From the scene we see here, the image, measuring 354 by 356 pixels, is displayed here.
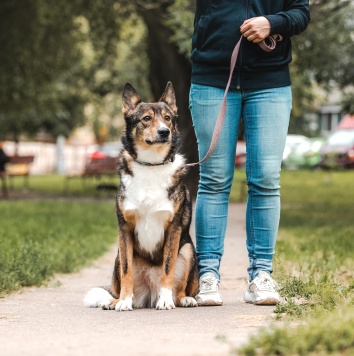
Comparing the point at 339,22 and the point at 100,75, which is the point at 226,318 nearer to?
the point at 339,22

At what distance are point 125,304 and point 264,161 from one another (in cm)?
140

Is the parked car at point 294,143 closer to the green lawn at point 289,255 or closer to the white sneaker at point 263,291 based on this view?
the green lawn at point 289,255

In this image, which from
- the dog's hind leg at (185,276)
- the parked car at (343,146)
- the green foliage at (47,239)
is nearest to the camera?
the dog's hind leg at (185,276)

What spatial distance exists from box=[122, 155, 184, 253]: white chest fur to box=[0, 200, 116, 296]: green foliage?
193 cm

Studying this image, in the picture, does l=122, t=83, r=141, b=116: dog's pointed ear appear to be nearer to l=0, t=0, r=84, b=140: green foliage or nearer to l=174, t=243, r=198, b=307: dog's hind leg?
l=174, t=243, r=198, b=307: dog's hind leg

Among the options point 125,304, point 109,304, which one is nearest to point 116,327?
point 125,304

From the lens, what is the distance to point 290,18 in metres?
5.98

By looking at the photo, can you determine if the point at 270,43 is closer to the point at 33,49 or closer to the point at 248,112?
the point at 248,112

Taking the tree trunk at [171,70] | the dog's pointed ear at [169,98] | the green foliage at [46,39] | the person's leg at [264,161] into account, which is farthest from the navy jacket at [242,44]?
the green foliage at [46,39]

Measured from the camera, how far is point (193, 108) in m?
6.22

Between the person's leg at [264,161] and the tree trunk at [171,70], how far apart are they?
13.0 metres

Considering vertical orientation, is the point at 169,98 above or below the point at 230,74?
below

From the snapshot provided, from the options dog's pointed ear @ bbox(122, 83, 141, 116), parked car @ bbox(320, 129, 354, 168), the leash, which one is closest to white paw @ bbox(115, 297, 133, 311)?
the leash

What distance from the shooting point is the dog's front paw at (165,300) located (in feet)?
19.7
